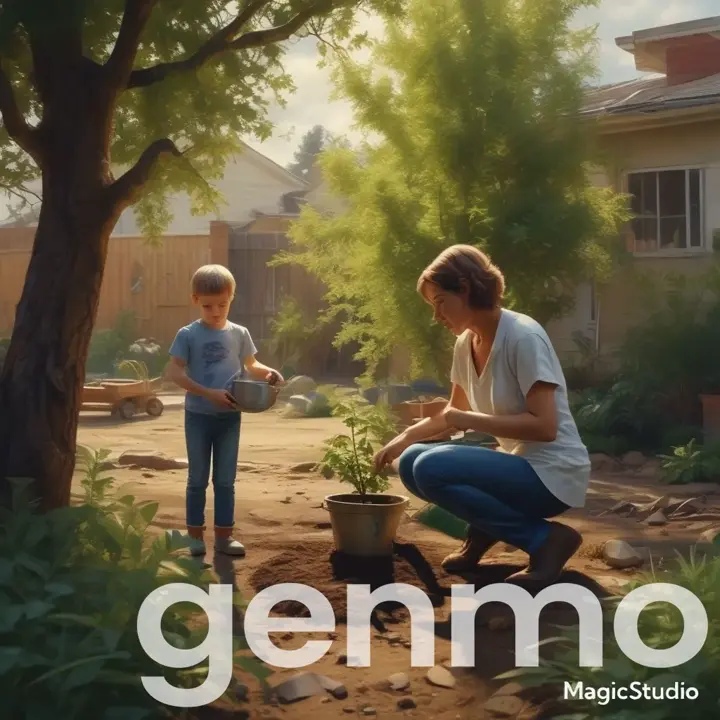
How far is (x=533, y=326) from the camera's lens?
4512 millimetres

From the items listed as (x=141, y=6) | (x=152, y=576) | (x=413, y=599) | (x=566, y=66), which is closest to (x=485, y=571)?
(x=413, y=599)

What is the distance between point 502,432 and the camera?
4.37m

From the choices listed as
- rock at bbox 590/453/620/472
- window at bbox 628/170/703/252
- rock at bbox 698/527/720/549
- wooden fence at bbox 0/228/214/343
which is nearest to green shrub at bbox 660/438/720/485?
rock at bbox 590/453/620/472

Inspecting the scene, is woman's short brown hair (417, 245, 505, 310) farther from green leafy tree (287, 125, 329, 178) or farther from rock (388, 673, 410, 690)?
green leafy tree (287, 125, 329, 178)

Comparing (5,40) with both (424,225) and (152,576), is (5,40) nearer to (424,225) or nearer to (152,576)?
(152,576)

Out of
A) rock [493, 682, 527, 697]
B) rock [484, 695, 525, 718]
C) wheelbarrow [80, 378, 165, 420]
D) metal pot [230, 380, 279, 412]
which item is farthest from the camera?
wheelbarrow [80, 378, 165, 420]

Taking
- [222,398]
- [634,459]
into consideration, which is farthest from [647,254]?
[222,398]

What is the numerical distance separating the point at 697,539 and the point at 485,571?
1615mm

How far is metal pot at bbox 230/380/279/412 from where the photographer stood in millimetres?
5062

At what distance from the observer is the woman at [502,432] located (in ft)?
14.3

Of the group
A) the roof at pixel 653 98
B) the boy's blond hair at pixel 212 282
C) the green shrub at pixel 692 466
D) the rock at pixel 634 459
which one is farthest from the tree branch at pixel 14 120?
the roof at pixel 653 98

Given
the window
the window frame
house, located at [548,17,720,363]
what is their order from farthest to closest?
the window → the window frame → house, located at [548,17,720,363]

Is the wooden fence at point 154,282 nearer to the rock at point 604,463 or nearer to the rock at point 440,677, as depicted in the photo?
the rock at point 604,463

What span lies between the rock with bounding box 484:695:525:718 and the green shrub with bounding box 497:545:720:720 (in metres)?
0.07
